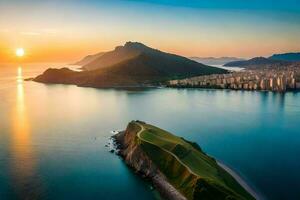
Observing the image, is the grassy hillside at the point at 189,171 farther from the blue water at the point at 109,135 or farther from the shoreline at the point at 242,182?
the blue water at the point at 109,135

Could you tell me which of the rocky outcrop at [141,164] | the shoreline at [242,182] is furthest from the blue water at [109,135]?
the rocky outcrop at [141,164]

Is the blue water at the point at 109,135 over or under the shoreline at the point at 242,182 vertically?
over

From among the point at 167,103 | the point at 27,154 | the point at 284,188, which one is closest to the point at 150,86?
the point at 167,103

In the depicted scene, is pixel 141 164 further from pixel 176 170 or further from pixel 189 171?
pixel 189 171

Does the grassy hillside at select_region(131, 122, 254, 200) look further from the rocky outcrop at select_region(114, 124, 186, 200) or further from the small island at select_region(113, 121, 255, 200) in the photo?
the rocky outcrop at select_region(114, 124, 186, 200)

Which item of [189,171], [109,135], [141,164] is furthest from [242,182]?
[109,135]

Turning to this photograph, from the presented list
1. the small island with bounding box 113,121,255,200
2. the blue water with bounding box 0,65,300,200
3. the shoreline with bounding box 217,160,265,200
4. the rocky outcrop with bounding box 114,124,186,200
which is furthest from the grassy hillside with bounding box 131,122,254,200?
the blue water with bounding box 0,65,300,200
